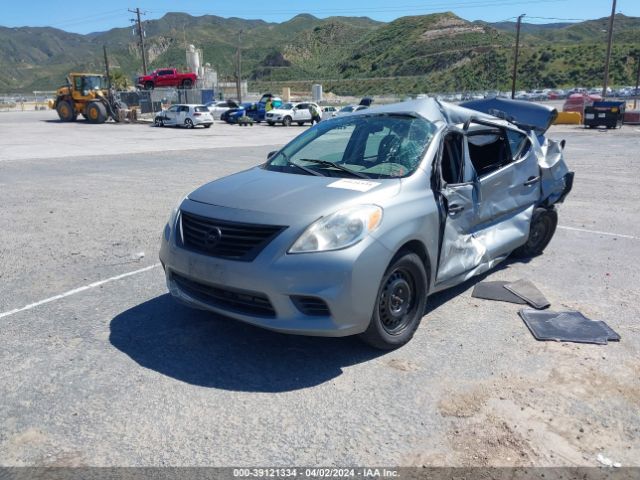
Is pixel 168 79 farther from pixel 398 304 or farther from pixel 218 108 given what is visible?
pixel 398 304

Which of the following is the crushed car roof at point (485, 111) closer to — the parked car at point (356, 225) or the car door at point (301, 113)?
the parked car at point (356, 225)

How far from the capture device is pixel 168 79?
50969mm

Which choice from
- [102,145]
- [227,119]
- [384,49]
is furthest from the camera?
[384,49]

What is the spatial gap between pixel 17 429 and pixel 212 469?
3.87 feet

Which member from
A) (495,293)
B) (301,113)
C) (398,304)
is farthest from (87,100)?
(398,304)

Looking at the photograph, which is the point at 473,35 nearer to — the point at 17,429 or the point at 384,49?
the point at 384,49

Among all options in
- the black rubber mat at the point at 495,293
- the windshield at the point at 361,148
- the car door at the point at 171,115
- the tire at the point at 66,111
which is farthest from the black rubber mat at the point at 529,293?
the tire at the point at 66,111

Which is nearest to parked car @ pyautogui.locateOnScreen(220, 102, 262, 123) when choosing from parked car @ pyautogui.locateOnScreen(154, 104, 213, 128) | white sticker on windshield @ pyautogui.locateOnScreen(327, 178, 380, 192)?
parked car @ pyautogui.locateOnScreen(154, 104, 213, 128)

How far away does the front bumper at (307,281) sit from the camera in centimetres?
348

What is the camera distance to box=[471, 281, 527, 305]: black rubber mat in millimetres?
5066

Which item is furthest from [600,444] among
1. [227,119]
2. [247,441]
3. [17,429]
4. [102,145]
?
[227,119]

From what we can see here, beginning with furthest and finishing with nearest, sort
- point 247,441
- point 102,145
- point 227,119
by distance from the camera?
point 227,119 → point 102,145 → point 247,441

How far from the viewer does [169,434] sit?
304 cm

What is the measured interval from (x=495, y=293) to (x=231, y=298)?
8.73 ft
